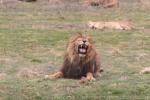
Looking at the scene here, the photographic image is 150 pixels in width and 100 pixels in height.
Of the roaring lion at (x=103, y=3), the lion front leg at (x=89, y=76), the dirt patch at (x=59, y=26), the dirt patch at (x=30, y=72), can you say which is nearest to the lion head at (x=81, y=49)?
the lion front leg at (x=89, y=76)

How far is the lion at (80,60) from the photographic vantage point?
1247 centimetres

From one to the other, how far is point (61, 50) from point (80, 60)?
5567 mm

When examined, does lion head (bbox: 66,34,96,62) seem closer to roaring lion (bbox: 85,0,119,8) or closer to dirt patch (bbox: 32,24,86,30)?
dirt patch (bbox: 32,24,86,30)

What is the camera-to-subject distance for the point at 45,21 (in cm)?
2298

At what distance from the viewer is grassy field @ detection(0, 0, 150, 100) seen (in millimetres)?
11562

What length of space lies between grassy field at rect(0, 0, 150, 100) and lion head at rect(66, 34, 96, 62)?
0.46 meters

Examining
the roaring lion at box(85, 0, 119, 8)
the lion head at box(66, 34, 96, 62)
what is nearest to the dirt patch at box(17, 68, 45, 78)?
the lion head at box(66, 34, 96, 62)

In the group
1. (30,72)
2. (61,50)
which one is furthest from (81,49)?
(61,50)

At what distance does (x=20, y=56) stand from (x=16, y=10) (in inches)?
362

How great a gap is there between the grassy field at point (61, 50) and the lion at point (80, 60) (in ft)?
0.83

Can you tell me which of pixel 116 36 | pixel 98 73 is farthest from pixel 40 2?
pixel 98 73

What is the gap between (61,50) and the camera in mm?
18125

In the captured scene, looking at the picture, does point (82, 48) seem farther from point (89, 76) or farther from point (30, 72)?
point (30, 72)

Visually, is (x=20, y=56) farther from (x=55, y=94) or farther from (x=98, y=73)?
(x=55, y=94)
